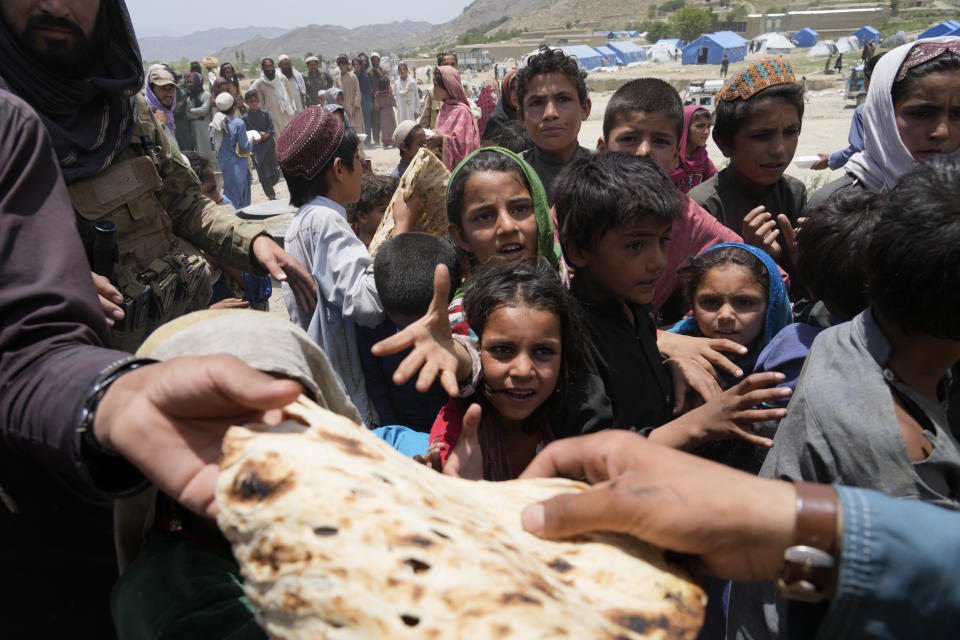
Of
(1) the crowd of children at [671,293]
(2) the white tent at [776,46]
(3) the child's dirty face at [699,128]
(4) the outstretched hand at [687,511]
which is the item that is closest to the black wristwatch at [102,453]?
(1) the crowd of children at [671,293]

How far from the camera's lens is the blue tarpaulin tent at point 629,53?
44781 mm

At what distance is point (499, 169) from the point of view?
219 cm

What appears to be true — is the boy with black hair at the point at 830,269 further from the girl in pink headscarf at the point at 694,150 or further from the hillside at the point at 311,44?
the hillside at the point at 311,44

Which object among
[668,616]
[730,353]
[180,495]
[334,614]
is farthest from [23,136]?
[730,353]

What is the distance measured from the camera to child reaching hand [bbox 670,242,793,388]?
2.13m

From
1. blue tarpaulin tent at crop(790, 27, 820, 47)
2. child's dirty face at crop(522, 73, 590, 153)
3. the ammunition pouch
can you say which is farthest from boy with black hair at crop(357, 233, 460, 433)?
blue tarpaulin tent at crop(790, 27, 820, 47)

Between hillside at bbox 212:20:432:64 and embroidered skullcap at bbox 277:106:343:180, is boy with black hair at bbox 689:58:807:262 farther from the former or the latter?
hillside at bbox 212:20:432:64

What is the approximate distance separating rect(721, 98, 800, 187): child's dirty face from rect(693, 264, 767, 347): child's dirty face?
0.79 metres

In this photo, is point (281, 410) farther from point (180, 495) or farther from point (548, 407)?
point (548, 407)

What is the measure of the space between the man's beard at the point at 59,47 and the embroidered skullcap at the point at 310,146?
877 millimetres

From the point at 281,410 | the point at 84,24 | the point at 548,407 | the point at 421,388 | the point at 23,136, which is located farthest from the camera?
the point at 84,24

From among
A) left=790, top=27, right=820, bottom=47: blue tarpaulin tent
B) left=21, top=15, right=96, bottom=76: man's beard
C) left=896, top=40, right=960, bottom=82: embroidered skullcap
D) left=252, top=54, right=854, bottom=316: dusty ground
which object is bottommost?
left=252, top=54, right=854, bottom=316: dusty ground

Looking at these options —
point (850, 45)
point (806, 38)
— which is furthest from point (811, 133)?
point (806, 38)

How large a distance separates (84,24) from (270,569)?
2.18m
